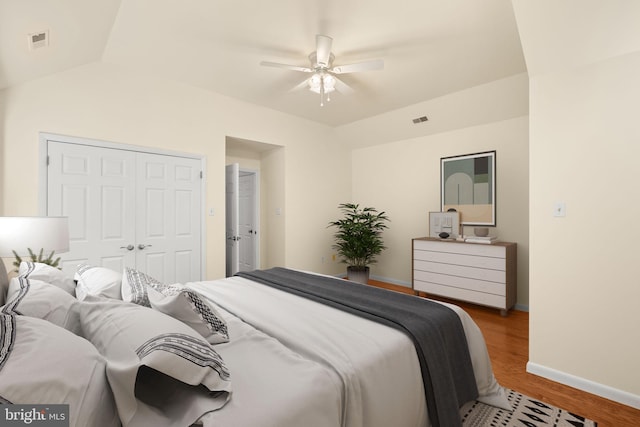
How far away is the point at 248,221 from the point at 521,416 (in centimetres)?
442

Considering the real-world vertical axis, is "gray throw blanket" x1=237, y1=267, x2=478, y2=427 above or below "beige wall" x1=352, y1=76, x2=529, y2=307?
below

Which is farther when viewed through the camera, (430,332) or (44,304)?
(430,332)

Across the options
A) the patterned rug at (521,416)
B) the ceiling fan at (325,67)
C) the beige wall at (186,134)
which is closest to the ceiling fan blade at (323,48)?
the ceiling fan at (325,67)

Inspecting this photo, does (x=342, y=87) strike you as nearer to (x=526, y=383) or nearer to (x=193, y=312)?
(x=193, y=312)

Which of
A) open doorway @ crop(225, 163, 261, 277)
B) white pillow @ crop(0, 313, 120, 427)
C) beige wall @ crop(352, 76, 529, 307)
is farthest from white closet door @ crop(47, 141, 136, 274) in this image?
beige wall @ crop(352, 76, 529, 307)

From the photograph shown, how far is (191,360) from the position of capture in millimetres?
888

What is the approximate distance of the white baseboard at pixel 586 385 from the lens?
76.4 inches

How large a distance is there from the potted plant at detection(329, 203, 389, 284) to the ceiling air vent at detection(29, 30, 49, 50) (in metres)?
3.97

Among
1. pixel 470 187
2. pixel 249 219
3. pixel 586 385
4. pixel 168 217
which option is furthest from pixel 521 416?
pixel 249 219

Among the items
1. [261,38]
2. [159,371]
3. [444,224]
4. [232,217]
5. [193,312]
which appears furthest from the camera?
[444,224]

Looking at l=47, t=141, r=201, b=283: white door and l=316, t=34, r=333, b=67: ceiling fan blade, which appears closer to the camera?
l=316, t=34, r=333, b=67: ceiling fan blade

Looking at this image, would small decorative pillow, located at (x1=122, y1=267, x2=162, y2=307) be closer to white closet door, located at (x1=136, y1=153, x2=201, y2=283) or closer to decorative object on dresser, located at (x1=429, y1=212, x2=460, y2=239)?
white closet door, located at (x1=136, y1=153, x2=201, y2=283)

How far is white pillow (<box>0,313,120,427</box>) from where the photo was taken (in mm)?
638

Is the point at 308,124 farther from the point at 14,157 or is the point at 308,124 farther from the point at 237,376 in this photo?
the point at 237,376
